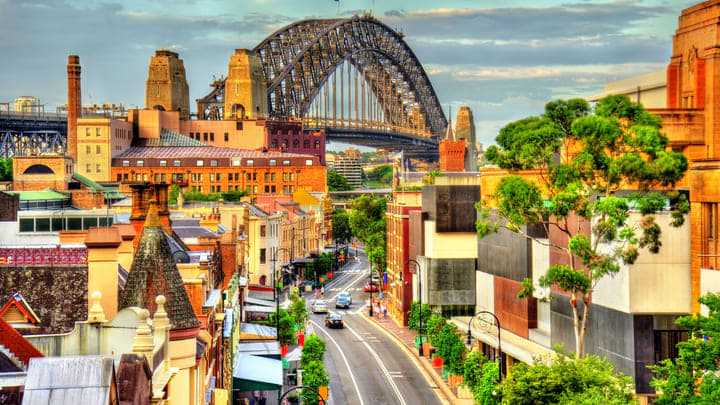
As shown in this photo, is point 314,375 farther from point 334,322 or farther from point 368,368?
point 334,322

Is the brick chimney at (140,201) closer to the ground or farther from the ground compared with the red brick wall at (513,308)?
farther from the ground

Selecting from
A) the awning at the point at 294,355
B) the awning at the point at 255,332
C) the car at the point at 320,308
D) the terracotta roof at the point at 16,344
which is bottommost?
the car at the point at 320,308

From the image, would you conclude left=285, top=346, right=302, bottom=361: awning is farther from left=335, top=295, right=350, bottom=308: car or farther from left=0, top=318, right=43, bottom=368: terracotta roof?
left=0, top=318, right=43, bottom=368: terracotta roof

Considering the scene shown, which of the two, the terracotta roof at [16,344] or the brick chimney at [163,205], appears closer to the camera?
the terracotta roof at [16,344]

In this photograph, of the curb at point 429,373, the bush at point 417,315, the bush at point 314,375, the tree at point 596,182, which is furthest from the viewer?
the bush at point 417,315

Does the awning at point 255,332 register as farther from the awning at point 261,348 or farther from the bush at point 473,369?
the bush at point 473,369

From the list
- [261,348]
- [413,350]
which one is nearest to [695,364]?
[261,348]

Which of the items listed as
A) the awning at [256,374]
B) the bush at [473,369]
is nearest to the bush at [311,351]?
the awning at [256,374]
